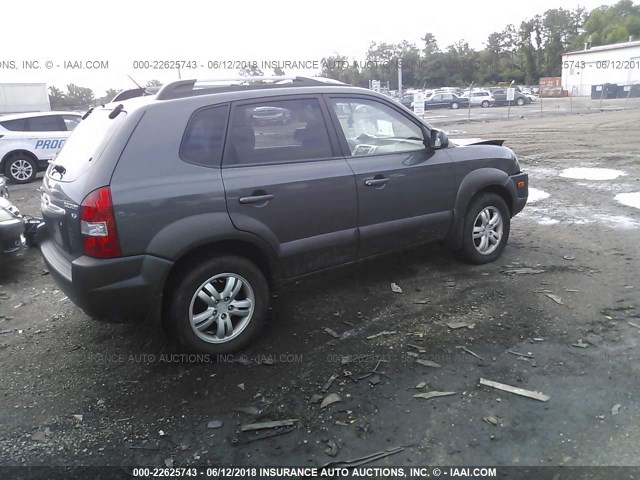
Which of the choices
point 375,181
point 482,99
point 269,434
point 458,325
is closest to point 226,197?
point 375,181

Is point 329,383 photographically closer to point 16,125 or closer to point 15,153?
point 15,153

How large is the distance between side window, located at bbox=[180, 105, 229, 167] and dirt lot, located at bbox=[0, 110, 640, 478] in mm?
1434

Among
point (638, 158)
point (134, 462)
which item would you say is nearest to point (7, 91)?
point (638, 158)

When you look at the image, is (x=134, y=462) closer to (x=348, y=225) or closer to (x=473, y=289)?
(x=348, y=225)

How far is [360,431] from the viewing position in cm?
298

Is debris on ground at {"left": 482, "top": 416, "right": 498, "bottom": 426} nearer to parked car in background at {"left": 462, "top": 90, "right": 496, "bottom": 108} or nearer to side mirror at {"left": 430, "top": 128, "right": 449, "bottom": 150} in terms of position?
side mirror at {"left": 430, "top": 128, "right": 449, "bottom": 150}

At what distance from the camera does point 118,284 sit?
338cm

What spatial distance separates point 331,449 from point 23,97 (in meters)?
32.1

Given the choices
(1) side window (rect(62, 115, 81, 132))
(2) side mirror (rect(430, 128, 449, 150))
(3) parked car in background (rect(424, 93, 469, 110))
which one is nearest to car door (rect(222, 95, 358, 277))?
(2) side mirror (rect(430, 128, 449, 150))

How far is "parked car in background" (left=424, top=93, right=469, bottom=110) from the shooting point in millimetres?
44438

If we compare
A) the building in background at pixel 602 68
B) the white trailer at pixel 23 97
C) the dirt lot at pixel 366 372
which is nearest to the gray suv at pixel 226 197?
the dirt lot at pixel 366 372

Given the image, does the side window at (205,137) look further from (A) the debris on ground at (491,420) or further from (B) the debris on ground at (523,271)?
(B) the debris on ground at (523,271)

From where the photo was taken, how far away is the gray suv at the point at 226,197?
3389mm

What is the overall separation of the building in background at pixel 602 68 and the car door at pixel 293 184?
55645 mm
